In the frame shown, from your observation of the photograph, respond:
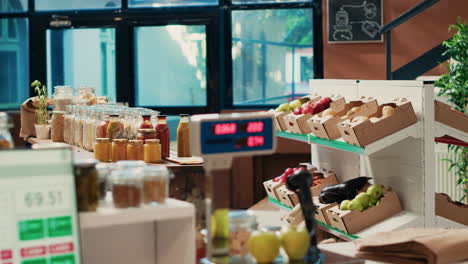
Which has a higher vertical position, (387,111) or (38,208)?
(387,111)

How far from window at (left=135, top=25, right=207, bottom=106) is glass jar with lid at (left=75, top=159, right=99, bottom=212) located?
6786mm

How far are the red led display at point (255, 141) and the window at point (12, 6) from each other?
747 cm

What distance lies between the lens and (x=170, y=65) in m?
9.07

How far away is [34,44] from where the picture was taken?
9.09 metres

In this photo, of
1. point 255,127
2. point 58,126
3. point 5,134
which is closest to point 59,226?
point 255,127

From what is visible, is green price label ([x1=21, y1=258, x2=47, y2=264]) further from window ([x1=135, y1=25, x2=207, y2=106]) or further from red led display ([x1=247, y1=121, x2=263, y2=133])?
window ([x1=135, y1=25, x2=207, y2=106])

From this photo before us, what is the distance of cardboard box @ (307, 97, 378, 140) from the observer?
14.5ft

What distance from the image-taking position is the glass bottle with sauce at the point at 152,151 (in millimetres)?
4539

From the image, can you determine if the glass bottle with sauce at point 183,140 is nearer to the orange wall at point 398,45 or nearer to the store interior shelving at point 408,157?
the store interior shelving at point 408,157

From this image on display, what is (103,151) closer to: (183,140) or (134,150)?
(134,150)

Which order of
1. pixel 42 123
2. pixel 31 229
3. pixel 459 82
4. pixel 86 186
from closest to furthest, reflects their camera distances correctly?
pixel 31 229 < pixel 86 186 < pixel 42 123 < pixel 459 82

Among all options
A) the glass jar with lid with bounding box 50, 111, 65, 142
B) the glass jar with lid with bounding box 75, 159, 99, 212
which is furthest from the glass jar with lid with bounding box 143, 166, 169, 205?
the glass jar with lid with bounding box 50, 111, 65, 142

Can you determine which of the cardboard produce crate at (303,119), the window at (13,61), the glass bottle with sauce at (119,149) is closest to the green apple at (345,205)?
the cardboard produce crate at (303,119)

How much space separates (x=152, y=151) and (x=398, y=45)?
446 cm
